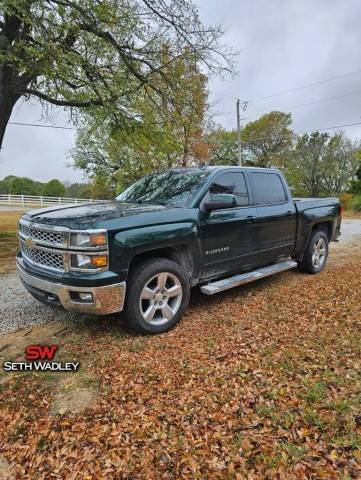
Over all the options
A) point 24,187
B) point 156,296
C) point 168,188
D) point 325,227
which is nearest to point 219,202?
point 168,188

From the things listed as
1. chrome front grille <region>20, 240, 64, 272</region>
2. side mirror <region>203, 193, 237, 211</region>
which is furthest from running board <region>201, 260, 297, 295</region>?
chrome front grille <region>20, 240, 64, 272</region>

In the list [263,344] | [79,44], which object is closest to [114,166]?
[79,44]

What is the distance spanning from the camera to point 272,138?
3425 centimetres

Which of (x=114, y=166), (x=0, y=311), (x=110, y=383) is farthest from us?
(x=114, y=166)

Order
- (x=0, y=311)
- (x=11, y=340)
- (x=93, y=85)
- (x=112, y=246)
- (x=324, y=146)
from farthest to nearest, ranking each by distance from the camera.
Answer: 1. (x=324, y=146)
2. (x=93, y=85)
3. (x=0, y=311)
4. (x=11, y=340)
5. (x=112, y=246)

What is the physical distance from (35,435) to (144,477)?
2.64ft

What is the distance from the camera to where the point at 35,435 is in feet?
6.66

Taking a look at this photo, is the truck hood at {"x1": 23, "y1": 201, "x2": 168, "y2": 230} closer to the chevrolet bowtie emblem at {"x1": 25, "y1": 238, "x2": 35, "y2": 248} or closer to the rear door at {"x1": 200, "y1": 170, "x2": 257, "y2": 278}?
the chevrolet bowtie emblem at {"x1": 25, "y1": 238, "x2": 35, "y2": 248}

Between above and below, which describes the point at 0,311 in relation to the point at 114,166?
below

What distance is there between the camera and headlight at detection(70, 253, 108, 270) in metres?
2.94

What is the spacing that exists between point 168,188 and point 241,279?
159 cm

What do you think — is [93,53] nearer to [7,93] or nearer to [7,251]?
[7,93]

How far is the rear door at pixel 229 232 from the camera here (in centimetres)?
391

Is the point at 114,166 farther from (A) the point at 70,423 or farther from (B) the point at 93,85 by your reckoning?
(A) the point at 70,423
